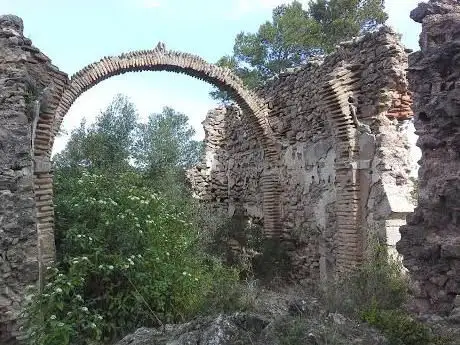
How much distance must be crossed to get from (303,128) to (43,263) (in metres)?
5.18

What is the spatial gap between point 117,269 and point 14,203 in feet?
4.55

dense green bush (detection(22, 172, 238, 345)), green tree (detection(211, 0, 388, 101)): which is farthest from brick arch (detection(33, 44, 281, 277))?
green tree (detection(211, 0, 388, 101))

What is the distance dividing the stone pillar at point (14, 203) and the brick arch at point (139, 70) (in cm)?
67

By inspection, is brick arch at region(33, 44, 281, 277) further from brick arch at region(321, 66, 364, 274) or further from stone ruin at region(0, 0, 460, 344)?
brick arch at region(321, 66, 364, 274)

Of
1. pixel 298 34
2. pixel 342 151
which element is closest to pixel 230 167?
pixel 342 151

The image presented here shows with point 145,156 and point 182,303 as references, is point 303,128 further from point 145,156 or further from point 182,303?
point 145,156

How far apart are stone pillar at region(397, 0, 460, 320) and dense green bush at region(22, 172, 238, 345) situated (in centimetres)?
233

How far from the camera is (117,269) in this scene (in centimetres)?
579

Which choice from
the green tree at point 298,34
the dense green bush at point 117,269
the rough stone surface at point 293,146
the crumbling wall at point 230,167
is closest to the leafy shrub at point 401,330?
the rough stone surface at point 293,146

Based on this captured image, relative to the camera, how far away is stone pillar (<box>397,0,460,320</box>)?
3.89m

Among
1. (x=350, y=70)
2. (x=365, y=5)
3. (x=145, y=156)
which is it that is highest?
(x=365, y=5)

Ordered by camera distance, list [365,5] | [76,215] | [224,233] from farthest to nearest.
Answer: [365,5]
[224,233]
[76,215]

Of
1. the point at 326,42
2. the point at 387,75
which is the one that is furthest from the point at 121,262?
the point at 326,42

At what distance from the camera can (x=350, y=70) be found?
Result: 7.64m
